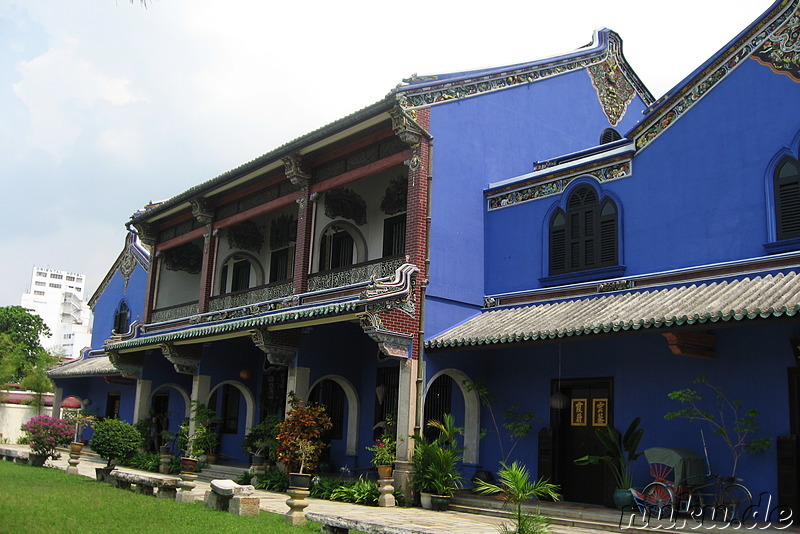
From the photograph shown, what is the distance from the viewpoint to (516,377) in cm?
1417

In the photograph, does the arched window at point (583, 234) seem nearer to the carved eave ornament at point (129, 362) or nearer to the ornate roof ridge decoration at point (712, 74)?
the ornate roof ridge decoration at point (712, 74)

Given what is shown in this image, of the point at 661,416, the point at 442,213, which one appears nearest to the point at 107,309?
the point at 442,213

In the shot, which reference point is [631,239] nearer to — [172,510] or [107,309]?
[172,510]

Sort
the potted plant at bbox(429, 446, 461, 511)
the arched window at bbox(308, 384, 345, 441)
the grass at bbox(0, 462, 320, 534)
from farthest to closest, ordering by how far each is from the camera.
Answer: the arched window at bbox(308, 384, 345, 441) → the potted plant at bbox(429, 446, 461, 511) → the grass at bbox(0, 462, 320, 534)

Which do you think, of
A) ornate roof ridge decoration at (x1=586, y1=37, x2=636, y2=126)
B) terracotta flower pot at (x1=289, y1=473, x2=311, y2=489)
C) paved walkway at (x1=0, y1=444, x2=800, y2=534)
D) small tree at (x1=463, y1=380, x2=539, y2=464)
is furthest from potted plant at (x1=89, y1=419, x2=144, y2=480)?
ornate roof ridge decoration at (x1=586, y1=37, x2=636, y2=126)

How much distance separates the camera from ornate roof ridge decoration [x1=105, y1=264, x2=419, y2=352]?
13578 millimetres

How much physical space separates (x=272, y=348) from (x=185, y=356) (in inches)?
177

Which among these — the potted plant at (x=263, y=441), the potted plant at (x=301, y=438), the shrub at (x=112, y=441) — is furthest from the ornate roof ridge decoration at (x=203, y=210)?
the potted plant at (x=301, y=438)

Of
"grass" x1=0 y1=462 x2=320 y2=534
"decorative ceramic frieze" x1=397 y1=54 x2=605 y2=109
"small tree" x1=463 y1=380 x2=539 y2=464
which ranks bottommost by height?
"grass" x1=0 y1=462 x2=320 y2=534

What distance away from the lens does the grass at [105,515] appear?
9516mm

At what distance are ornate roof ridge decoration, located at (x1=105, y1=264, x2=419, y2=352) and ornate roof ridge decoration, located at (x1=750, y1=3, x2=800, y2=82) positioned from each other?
6.56 meters

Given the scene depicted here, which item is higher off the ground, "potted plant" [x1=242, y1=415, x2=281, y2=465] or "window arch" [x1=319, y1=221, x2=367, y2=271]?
"window arch" [x1=319, y1=221, x2=367, y2=271]

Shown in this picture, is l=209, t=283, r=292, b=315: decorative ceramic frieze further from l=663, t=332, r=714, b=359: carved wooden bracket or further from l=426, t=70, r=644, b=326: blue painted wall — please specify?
l=663, t=332, r=714, b=359: carved wooden bracket

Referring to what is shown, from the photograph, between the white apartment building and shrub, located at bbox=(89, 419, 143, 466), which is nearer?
shrub, located at bbox=(89, 419, 143, 466)
